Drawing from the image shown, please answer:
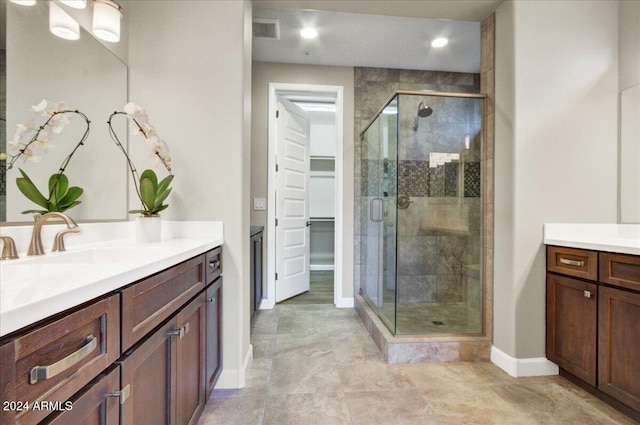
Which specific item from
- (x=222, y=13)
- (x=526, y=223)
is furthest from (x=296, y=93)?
(x=526, y=223)

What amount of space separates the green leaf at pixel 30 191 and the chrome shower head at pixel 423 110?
2.54m

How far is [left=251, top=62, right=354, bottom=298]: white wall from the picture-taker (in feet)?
10.7

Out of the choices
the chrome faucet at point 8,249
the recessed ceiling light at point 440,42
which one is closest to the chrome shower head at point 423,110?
the recessed ceiling light at point 440,42

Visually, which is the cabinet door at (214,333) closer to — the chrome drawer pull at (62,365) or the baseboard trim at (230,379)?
the baseboard trim at (230,379)

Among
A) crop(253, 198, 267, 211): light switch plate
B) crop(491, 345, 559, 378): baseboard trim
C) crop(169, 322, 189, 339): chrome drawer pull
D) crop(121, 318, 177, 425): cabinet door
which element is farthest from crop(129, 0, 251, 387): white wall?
crop(491, 345, 559, 378): baseboard trim

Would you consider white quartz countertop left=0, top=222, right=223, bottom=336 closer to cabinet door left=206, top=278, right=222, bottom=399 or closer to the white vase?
the white vase

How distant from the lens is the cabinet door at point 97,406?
1.94 ft

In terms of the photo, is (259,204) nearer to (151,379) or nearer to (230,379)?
(230,379)

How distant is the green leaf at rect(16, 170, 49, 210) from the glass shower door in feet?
7.27

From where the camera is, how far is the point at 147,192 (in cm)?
156

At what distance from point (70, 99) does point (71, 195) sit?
46 cm

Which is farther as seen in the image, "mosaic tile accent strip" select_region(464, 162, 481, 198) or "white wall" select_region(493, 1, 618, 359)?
"mosaic tile accent strip" select_region(464, 162, 481, 198)

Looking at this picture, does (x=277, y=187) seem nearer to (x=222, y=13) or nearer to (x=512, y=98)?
(x=222, y=13)

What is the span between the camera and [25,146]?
1.15m
